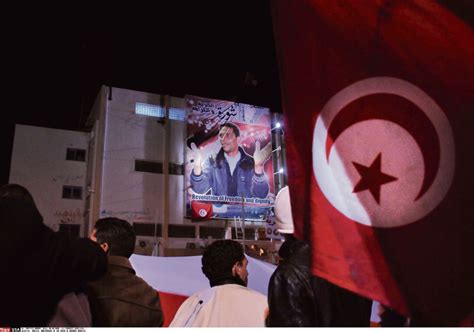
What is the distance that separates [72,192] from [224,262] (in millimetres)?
20633

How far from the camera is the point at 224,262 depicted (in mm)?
2977

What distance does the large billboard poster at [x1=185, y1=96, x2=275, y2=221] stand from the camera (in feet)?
68.8

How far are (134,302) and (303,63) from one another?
5.75 ft

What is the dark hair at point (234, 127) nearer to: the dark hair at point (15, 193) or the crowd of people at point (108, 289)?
the crowd of people at point (108, 289)

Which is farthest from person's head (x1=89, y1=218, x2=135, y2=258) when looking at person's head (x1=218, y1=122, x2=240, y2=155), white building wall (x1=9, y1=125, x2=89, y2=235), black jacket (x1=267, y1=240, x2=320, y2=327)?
white building wall (x1=9, y1=125, x2=89, y2=235)

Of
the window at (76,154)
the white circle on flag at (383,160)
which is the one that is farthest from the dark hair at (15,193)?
the window at (76,154)

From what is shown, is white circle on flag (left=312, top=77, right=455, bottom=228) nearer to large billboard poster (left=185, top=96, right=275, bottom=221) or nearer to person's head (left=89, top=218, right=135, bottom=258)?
person's head (left=89, top=218, right=135, bottom=258)

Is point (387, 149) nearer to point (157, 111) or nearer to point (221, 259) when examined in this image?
point (221, 259)

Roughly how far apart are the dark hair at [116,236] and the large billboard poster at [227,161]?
17877mm

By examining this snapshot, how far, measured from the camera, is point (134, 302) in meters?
2.51

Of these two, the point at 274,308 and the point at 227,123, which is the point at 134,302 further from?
the point at 227,123

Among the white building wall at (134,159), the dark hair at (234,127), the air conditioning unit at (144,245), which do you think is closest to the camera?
the air conditioning unit at (144,245)

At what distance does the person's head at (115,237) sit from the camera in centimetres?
269

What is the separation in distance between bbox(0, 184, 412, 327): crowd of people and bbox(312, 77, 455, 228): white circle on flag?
0.86 metres
